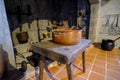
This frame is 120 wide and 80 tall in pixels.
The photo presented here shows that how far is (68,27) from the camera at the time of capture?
156cm

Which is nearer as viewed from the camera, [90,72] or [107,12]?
[90,72]

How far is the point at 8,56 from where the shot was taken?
0.92 meters

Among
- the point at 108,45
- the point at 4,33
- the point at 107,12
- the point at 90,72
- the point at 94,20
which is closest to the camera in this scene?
the point at 4,33

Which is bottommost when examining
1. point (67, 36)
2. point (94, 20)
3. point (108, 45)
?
point (108, 45)

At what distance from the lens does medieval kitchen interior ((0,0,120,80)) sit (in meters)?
1.53

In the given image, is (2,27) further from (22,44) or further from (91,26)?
(91,26)

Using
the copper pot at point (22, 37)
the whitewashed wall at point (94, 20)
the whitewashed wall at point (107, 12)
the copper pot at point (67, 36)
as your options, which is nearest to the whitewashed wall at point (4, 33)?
the copper pot at point (67, 36)

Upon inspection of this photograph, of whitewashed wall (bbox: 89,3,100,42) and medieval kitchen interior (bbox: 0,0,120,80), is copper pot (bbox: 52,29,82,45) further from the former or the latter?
whitewashed wall (bbox: 89,3,100,42)

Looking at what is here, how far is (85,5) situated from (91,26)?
0.79 meters

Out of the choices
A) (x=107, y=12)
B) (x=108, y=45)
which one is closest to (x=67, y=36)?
(x=108, y=45)

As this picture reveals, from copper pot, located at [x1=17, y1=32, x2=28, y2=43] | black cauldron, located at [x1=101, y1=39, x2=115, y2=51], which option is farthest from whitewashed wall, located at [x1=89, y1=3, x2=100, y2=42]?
copper pot, located at [x1=17, y1=32, x2=28, y2=43]

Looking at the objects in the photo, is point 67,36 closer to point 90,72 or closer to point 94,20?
point 90,72

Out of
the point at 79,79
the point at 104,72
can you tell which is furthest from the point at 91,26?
the point at 79,79

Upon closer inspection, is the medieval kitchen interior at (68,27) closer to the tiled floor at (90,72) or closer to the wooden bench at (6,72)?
the tiled floor at (90,72)
